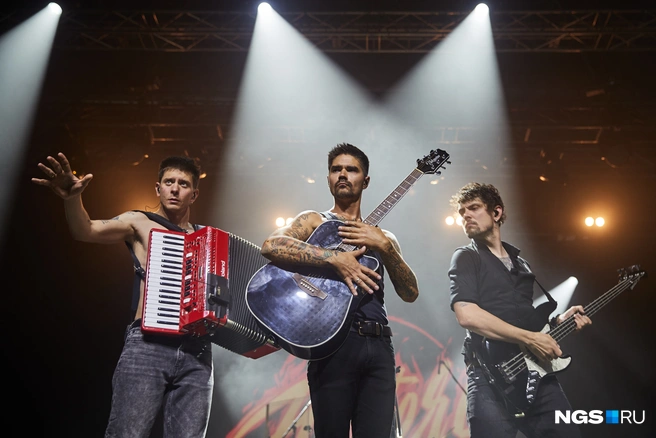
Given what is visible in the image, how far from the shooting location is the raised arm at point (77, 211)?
9.75ft

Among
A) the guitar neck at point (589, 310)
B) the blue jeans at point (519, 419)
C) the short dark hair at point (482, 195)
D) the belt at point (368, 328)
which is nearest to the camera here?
the belt at point (368, 328)

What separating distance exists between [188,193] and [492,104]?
6.54m

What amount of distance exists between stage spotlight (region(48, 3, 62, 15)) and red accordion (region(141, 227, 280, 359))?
19.7 feet

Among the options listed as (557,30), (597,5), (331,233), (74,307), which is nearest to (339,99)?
(557,30)

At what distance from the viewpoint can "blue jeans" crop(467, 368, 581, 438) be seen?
3.34 metres

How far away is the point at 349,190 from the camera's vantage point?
335cm

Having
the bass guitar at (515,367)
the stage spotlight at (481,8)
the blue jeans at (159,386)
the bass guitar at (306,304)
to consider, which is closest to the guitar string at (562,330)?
the bass guitar at (515,367)

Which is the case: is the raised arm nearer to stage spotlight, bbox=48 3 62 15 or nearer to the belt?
the belt

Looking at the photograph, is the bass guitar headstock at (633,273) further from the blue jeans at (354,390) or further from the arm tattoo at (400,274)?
the blue jeans at (354,390)

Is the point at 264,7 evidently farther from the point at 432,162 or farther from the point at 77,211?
the point at 77,211

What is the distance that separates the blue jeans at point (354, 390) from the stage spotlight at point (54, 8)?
704 centimetres

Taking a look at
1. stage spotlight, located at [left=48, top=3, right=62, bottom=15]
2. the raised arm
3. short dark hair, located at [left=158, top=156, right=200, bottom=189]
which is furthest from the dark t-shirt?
stage spotlight, located at [left=48, top=3, right=62, bottom=15]

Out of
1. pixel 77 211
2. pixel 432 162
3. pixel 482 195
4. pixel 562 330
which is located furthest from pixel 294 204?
pixel 77 211

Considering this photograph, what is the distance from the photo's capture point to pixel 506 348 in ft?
11.9
